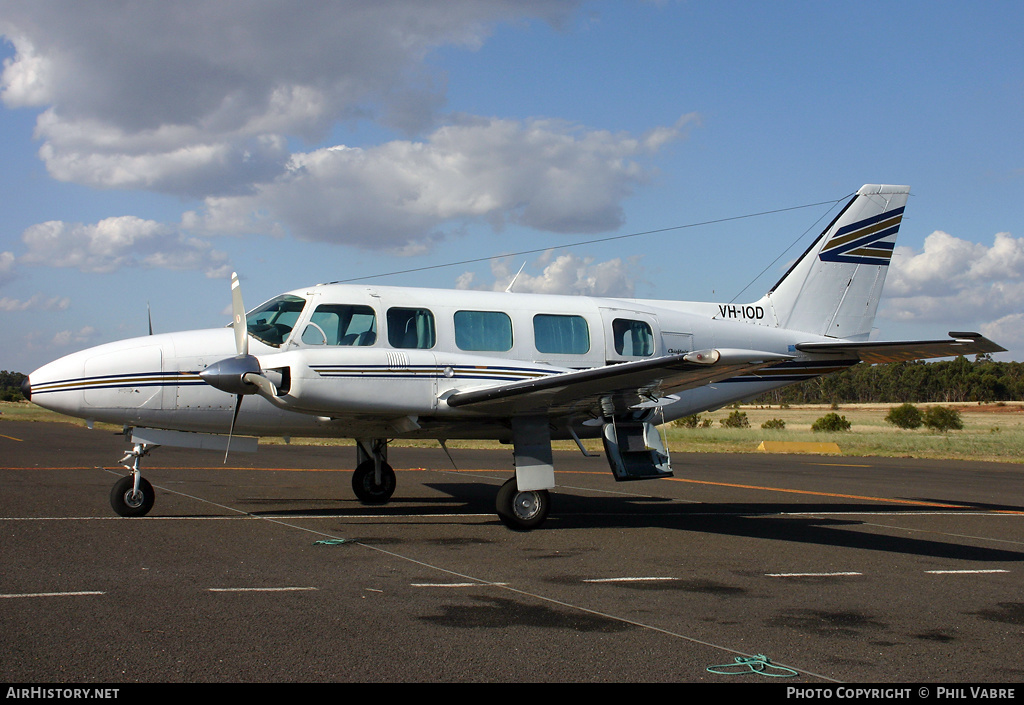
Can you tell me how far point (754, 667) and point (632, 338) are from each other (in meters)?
7.87

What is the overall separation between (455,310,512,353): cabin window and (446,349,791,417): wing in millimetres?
1161

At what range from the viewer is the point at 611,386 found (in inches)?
386

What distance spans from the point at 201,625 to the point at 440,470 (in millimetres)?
14084

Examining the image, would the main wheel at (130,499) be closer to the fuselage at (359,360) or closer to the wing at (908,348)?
the fuselage at (359,360)

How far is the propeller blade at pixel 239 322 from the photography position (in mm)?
10195

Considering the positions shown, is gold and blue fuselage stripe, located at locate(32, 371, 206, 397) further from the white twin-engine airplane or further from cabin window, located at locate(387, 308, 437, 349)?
cabin window, located at locate(387, 308, 437, 349)

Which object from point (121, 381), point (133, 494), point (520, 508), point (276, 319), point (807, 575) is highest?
point (276, 319)

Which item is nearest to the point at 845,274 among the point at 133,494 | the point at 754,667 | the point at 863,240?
the point at 863,240

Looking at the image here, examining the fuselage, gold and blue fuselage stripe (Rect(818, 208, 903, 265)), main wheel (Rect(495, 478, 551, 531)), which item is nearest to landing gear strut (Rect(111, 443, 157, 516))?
the fuselage

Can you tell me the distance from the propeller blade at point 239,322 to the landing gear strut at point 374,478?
3206mm

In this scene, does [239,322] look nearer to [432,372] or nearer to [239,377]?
[239,377]

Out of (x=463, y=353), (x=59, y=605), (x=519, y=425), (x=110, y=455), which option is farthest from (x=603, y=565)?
(x=110, y=455)

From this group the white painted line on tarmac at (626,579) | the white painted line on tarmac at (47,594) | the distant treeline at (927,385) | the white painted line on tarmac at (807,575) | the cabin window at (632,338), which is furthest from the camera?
the distant treeline at (927,385)

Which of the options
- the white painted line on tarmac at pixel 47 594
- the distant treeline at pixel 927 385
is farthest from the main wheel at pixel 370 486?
the distant treeline at pixel 927 385
